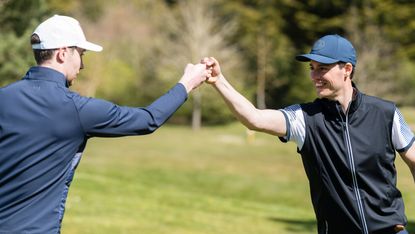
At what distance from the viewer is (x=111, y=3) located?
6744 centimetres

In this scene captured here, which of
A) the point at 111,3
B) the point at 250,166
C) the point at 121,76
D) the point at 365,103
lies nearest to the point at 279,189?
the point at 250,166

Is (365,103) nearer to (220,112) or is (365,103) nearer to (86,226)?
(86,226)

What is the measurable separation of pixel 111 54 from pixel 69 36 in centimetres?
5689

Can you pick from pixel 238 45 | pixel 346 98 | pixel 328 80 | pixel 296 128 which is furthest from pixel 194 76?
pixel 238 45

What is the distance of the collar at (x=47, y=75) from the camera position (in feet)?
14.5

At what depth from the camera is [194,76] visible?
522 centimetres

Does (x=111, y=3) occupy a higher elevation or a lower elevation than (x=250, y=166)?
higher

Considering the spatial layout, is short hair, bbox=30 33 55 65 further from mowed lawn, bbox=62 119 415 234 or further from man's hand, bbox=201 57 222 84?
mowed lawn, bbox=62 119 415 234

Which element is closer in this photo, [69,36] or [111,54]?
[69,36]

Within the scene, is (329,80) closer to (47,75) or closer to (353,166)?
(353,166)

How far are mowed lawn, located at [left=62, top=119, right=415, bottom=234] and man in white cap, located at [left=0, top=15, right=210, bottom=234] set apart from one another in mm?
8250

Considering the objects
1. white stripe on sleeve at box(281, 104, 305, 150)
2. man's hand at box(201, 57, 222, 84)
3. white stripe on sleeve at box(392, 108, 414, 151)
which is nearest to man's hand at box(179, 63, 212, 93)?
man's hand at box(201, 57, 222, 84)

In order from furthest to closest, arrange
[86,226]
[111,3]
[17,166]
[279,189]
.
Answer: [111,3] → [279,189] → [86,226] → [17,166]

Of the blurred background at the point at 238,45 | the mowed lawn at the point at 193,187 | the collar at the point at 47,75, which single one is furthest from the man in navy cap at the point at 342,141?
the blurred background at the point at 238,45
